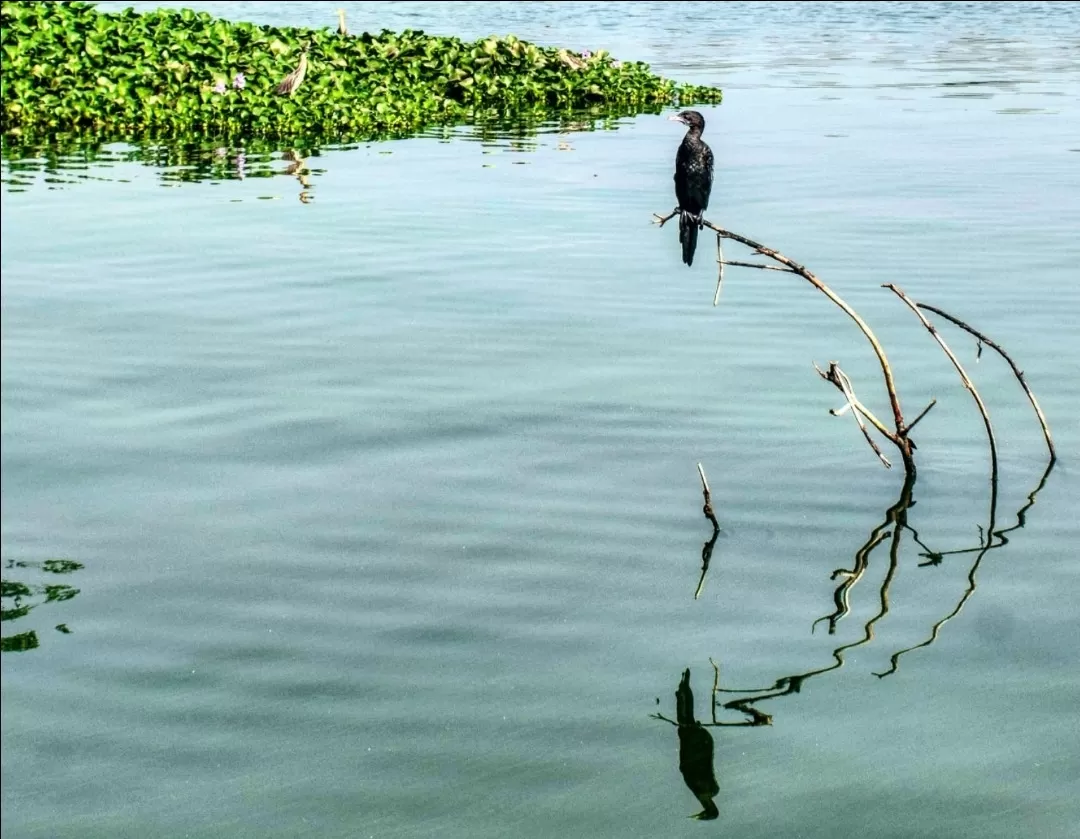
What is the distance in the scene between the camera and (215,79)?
72.4ft

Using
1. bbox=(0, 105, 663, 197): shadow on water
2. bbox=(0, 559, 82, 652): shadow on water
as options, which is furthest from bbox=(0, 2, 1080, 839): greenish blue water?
bbox=(0, 105, 663, 197): shadow on water

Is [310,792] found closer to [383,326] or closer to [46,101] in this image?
[383,326]

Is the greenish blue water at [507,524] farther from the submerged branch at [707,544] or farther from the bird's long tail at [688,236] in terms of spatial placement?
the bird's long tail at [688,236]

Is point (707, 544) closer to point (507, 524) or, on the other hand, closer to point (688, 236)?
point (507, 524)

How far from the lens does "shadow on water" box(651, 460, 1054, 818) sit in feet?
18.5

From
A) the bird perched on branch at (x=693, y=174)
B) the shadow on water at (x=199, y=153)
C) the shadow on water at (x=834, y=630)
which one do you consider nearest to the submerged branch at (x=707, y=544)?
the shadow on water at (x=834, y=630)

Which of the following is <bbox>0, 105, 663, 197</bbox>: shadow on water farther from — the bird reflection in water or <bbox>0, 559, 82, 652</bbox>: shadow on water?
the bird reflection in water

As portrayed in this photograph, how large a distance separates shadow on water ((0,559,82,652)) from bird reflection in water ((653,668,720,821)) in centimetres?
239

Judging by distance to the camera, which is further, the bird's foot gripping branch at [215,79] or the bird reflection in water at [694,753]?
the bird's foot gripping branch at [215,79]

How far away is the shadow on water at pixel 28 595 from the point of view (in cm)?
630

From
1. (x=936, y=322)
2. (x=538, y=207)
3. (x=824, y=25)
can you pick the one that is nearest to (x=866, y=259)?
(x=936, y=322)

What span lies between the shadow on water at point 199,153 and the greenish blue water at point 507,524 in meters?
1.46

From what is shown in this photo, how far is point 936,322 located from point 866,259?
2.09m

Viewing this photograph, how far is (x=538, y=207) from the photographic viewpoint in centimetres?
1638
